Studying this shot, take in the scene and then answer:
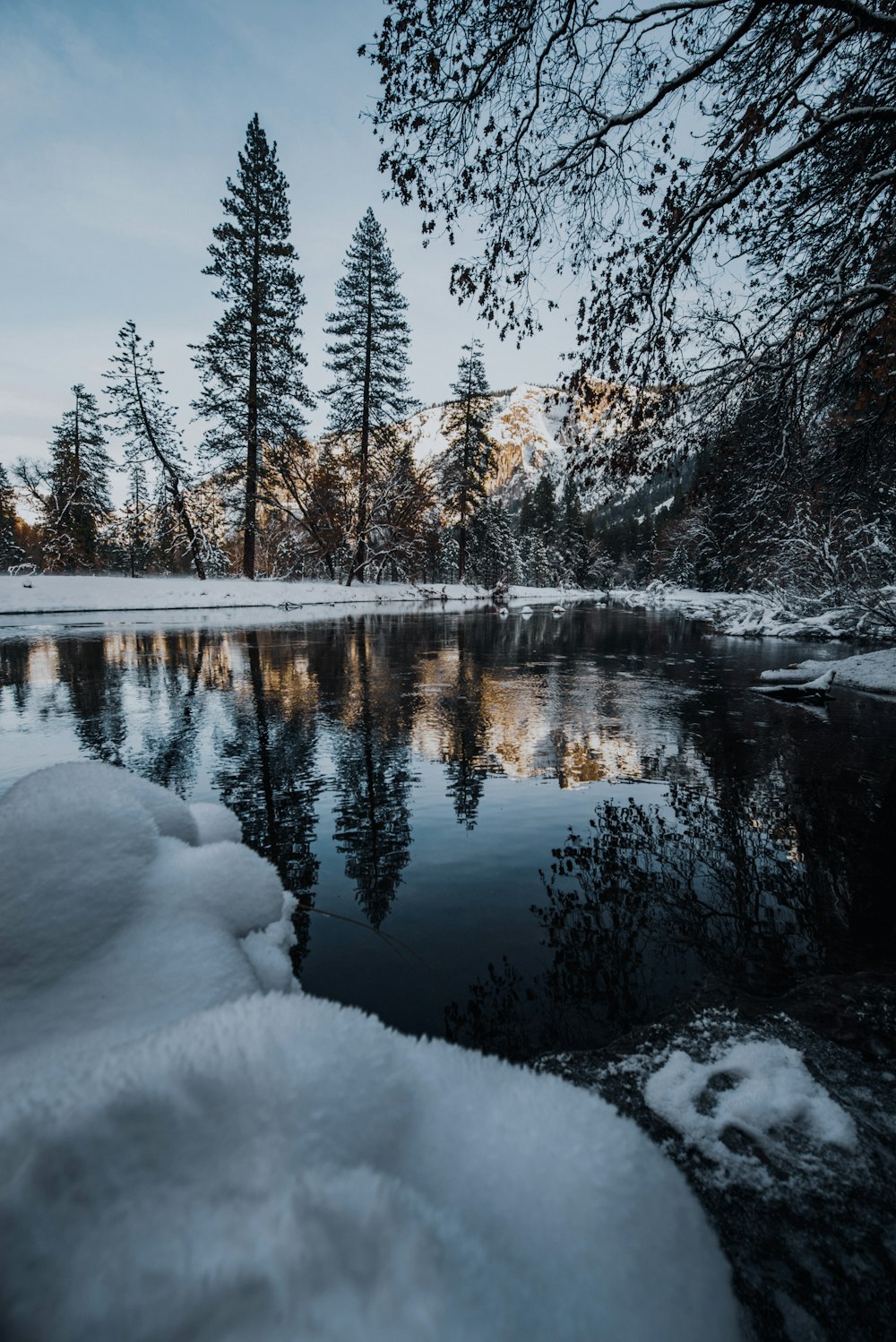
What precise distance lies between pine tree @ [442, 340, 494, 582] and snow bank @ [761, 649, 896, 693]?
36.5m

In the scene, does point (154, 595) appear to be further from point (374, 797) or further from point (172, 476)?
point (374, 797)

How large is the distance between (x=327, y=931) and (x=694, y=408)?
5968 mm

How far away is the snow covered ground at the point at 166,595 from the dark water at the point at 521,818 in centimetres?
1227

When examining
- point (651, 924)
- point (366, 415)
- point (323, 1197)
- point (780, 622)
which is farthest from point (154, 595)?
point (323, 1197)

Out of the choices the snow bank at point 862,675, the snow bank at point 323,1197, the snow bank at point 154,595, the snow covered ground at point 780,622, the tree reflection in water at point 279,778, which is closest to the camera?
the snow bank at point 323,1197

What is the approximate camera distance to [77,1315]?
64 centimetres

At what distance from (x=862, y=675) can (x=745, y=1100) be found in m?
11.2

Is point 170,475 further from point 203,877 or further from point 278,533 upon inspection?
point 203,877

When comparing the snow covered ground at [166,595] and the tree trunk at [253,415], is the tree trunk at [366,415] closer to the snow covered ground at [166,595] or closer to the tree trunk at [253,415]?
the snow covered ground at [166,595]

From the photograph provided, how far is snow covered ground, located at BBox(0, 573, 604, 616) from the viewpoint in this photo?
20.3 meters

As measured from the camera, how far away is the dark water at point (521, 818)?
8.55 feet

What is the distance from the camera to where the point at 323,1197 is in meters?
0.78

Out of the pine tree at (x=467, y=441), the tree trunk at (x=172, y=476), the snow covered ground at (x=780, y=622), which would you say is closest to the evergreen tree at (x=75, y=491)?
the tree trunk at (x=172, y=476)

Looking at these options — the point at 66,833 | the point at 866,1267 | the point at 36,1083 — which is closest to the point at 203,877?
the point at 66,833
